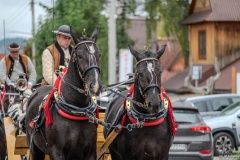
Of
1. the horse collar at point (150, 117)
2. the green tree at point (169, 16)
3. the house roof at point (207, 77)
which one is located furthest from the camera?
the green tree at point (169, 16)

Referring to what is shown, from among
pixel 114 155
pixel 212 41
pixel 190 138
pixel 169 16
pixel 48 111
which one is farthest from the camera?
pixel 212 41

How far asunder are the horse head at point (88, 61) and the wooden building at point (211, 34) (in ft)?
120

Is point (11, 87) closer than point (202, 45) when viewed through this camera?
Yes

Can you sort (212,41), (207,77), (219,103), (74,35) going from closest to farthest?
(74,35) < (219,103) < (212,41) < (207,77)

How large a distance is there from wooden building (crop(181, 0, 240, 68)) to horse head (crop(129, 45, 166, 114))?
36073 mm

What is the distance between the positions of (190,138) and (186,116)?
669mm

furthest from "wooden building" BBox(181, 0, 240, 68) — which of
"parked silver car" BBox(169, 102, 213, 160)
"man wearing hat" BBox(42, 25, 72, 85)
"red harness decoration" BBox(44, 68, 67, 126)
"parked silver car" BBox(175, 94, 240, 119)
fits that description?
"red harness decoration" BBox(44, 68, 67, 126)

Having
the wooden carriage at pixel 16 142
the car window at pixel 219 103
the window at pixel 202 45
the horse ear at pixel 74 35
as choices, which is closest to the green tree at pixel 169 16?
the window at pixel 202 45

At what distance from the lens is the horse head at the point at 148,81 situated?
432 inches

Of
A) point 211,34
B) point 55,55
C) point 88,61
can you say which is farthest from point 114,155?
point 211,34

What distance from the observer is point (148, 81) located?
11133 mm

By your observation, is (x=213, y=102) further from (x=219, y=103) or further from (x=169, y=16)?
(x=169, y=16)

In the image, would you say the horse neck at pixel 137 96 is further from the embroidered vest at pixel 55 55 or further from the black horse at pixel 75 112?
the embroidered vest at pixel 55 55

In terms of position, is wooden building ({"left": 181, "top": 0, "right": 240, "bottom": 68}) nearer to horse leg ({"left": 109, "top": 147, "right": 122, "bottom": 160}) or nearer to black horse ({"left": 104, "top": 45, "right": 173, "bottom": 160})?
horse leg ({"left": 109, "top": 147, "right": 122, "bottom": 160})
